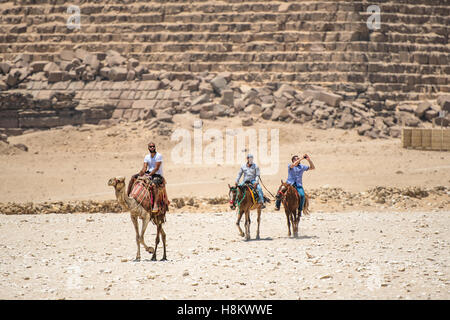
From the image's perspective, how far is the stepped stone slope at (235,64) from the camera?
140 ft

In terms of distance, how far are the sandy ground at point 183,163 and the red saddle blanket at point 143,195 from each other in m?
13.2

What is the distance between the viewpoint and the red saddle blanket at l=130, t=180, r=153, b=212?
12844mm

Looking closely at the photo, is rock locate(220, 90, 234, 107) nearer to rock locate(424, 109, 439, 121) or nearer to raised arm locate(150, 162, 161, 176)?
rock locate(424, 109, 439, 121)

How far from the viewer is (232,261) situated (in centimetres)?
1299

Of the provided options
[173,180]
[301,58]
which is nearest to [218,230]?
[173,180]

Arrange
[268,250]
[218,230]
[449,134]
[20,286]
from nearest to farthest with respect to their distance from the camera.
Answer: [20,286]
[268,250]
[218,230]
[449,134]

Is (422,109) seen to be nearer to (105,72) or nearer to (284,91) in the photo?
(284,91)

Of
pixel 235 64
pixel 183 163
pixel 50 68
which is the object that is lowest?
pixel 183 163

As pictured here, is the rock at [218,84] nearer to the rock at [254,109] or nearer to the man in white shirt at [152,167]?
the rock at [254,109]

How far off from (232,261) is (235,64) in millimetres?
34669

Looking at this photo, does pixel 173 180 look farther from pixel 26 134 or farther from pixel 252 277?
pixel 252 277

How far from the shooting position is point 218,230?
17922 millimetres

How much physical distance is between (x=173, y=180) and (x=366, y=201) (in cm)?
985

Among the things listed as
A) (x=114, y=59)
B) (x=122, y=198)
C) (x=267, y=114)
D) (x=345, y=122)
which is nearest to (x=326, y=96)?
(x=345, y=122)
